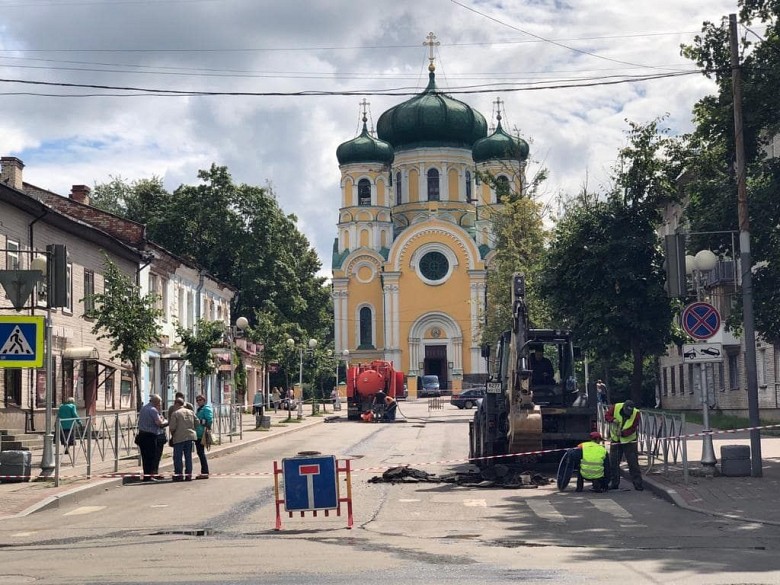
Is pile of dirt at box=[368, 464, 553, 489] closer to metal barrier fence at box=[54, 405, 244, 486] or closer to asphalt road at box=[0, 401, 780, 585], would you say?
asphalt road at box=[0, 401, 780, 585]

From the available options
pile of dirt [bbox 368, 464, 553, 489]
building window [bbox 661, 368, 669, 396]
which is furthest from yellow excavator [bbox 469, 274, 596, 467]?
building window [bbox 661, 368, 669, 396]

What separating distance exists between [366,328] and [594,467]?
265 ft

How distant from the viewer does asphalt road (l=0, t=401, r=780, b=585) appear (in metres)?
10.5

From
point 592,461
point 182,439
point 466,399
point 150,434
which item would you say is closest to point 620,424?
point 592,461

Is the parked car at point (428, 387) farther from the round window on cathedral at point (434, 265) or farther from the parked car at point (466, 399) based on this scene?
the parked car at point (466, 399)

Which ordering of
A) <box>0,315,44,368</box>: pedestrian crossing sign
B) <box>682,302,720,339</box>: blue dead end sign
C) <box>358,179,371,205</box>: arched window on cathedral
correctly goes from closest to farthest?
<box>0,315,44,368</box>: pedestrian crossing sign, <box>682,302,720,339</box>: blue dead end sign, <box>358,179,371,205</box>: arched window on cathedral

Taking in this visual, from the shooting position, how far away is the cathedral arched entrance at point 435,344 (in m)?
96.6

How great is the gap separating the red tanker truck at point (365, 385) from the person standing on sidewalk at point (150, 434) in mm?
30905

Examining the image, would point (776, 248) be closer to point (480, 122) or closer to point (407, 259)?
point (407, 259)

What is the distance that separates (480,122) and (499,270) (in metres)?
46.9

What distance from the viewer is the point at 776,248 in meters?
25.6

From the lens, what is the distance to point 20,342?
1956 cm

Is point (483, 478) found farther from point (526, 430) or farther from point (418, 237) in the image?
point (418, 237)

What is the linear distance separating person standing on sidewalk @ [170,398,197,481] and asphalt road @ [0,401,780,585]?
1109 millimetres
